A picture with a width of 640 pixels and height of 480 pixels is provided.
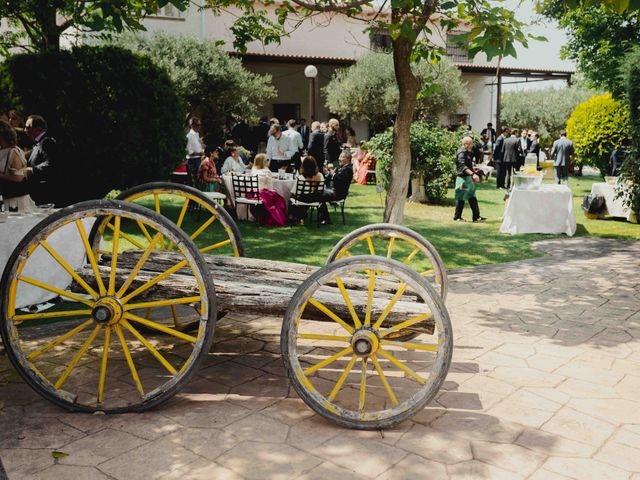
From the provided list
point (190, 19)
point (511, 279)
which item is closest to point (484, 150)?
point (190, 19)

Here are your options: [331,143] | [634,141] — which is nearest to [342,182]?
[331,143]

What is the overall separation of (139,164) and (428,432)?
8065 mm

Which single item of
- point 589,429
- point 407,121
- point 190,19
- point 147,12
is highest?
point 190,19

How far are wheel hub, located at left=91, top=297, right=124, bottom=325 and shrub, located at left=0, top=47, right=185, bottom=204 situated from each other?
664cm

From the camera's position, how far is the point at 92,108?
10.0 metres

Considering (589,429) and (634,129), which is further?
(634,129)

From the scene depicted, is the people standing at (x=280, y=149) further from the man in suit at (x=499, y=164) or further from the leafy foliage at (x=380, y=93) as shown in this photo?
the leafy foliage at (x=380, y=93)

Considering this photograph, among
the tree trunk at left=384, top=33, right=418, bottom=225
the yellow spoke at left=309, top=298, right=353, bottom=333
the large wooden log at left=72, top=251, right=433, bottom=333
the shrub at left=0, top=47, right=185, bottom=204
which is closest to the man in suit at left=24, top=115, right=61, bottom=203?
the shrub at left=0, top=47, right=185, bottom=204

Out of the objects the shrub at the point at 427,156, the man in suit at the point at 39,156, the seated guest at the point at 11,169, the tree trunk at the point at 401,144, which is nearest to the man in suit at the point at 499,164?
the shrub at the point at 427,156

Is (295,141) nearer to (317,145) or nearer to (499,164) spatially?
(317,145)

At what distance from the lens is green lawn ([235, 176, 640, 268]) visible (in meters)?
8.91

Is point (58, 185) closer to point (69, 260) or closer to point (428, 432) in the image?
point (69, 260)

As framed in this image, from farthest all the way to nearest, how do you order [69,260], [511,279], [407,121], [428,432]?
1. [407,121]
2. [511,279]
3. [69,260]
4. [428,432]

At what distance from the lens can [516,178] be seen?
37.0 feet
